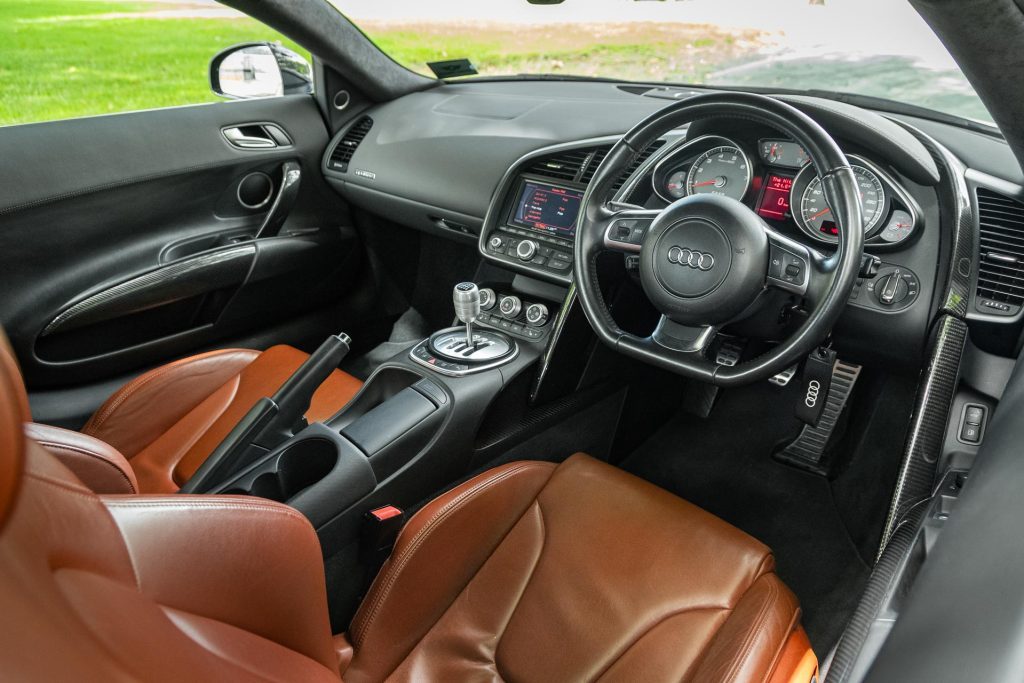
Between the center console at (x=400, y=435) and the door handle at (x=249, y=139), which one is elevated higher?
the door handle at (x=249, y=139)

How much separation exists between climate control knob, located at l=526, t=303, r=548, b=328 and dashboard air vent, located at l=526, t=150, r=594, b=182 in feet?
1.01

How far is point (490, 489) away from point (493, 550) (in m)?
0.10

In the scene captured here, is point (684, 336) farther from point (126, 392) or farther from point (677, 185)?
point (126, 392)

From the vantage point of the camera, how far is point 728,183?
1.53 m

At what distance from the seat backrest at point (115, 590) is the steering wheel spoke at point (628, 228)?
2.64ft

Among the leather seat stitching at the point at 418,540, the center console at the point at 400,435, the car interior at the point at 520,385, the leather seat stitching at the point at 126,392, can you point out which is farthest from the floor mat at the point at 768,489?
the leather seat stitching at the point at 126,392

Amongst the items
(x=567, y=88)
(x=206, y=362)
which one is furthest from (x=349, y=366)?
(x=567, y=88)

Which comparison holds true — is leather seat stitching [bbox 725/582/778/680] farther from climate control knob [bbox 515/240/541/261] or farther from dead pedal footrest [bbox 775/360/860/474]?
climate control knob [bbox 515/240/541/261]

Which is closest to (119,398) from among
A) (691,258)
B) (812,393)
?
(691,258)

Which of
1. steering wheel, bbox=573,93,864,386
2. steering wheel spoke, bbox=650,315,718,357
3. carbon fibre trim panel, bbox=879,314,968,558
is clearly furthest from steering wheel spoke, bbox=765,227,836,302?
carbon fibre trim panel, bbox=879,314,968,558

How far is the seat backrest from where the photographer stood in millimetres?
383

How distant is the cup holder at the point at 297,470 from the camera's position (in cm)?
137

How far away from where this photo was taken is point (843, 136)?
144 cm

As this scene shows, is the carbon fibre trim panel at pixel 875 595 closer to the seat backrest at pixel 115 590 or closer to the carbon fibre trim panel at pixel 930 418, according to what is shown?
the carbon fibre trim panel at pixel 930 418
